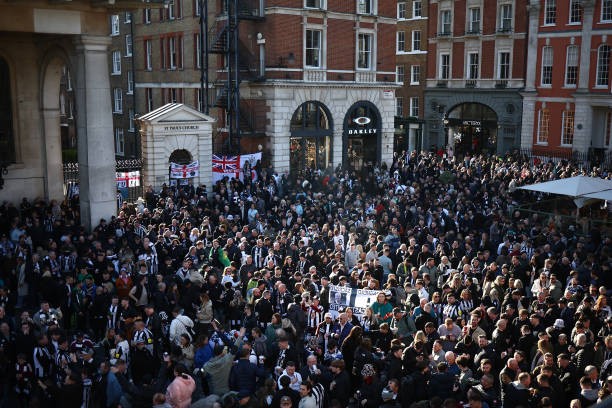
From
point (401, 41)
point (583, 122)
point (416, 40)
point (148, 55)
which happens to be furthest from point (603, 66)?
point (148, 55)

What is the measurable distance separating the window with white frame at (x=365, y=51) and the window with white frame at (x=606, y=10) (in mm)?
15214

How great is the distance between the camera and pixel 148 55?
49469 millimetres

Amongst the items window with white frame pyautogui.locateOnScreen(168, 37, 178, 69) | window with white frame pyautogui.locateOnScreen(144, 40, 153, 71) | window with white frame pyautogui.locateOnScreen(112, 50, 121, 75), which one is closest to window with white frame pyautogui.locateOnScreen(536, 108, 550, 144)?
window with white frame pyautogui.locateOnScreen(168, 37, 178, 69)

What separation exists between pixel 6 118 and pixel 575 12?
36.2 m

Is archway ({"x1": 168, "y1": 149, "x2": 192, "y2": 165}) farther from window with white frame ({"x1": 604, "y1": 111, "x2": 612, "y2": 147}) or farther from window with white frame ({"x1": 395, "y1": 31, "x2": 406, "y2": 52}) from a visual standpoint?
window with white frame ({"x1": 395, "y1": 31, "x2": 406, "y2": 52})

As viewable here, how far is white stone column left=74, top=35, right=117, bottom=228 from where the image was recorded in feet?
71.6

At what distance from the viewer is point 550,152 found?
45906 mm

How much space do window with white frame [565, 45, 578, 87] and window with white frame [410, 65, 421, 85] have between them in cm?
1379

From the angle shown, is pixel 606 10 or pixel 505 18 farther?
pixel 505 18

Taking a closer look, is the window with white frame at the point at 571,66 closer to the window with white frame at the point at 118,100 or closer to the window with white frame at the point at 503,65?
the window with white frame at the point at 503,65

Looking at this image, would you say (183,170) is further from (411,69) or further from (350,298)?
(411,69)

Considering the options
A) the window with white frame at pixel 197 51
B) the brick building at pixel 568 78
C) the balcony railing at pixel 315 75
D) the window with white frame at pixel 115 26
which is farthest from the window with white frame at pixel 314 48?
the window with white frame at pixel 115 26

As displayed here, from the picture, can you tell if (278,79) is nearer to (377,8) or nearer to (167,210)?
(377,8)

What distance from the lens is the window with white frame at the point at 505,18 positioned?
48094 mm
